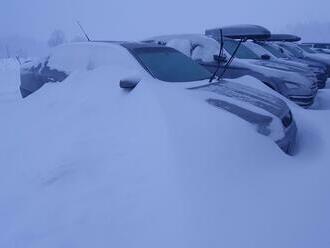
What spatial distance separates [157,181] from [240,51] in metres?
6.37

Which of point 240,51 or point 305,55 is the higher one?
point 240,51

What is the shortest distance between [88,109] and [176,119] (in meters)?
1.05

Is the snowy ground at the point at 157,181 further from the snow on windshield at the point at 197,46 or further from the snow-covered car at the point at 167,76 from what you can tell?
the snow on windshield at the point at 197,46

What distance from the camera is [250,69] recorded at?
6645 millimetres

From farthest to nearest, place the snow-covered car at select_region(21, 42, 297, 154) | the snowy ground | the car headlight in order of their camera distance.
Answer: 1. the car headlight
2. the snow-covered car at select_region(21, 42, 297, 154)
3. the snowy ground

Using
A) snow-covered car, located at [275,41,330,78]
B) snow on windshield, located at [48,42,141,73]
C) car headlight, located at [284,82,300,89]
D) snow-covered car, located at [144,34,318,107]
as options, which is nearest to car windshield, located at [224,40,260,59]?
snow-covered car, located at [144,34,318,107]

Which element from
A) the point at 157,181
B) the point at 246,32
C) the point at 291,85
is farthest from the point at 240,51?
the point at 157,181

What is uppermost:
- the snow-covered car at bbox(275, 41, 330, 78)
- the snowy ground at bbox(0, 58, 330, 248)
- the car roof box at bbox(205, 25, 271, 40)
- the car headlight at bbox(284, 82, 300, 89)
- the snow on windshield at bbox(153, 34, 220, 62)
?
the snowy ground at bbox(0, 58, 330, 248)

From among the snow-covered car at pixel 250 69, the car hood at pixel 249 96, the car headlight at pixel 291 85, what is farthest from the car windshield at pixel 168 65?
the car headlight at pixel 291 85

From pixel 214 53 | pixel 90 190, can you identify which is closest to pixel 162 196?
pixel 90 190

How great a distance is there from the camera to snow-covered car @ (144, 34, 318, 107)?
631 centimetres

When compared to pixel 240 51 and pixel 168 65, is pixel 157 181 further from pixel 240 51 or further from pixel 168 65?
pixel 240 51

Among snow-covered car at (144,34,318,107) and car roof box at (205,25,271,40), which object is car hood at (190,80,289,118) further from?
car roof box at (205,25,271,40)

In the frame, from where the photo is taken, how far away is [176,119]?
2.74 metres
